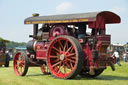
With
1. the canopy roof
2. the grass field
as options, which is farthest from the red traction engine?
the grass field

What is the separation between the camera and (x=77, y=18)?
9.09 metres

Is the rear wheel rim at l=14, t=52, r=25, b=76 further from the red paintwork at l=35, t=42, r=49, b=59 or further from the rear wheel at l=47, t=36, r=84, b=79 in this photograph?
the rear wheel at l=47, t=36, r=84, b=79

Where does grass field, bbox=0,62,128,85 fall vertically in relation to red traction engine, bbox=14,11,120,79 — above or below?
below

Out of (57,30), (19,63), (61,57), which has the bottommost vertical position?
(19,63)

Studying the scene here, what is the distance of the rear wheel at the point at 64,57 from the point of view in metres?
8.53

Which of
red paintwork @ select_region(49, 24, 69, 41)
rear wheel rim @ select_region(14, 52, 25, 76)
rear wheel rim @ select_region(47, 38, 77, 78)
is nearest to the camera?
rear wheel rim @ select_region(47, 38, 77, 78)

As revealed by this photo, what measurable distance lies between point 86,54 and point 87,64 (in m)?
0.36

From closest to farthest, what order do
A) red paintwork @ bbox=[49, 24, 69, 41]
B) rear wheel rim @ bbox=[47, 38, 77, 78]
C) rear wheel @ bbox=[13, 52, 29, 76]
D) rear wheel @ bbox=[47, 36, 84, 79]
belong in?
rear wheel @ bbox=[47, 36, 84, 79] < rear wheel rim @ bbox=[47, 38, 77, 78] < red paintwork @ bbox=[49, 24, 69, 41] < rear wheel @ bbox=[13, 52, 29, 76]

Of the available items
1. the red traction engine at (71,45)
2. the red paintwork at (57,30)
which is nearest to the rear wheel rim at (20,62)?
the red traction engine at (71,45)

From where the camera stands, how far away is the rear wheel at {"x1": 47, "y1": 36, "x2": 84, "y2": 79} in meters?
8.53

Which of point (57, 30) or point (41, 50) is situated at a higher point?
point (57, 30)

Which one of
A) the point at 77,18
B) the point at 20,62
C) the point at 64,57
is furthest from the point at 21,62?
the point at 77,18

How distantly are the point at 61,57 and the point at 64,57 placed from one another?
125mm

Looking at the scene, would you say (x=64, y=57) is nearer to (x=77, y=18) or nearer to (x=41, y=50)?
(x=77, y=18)
